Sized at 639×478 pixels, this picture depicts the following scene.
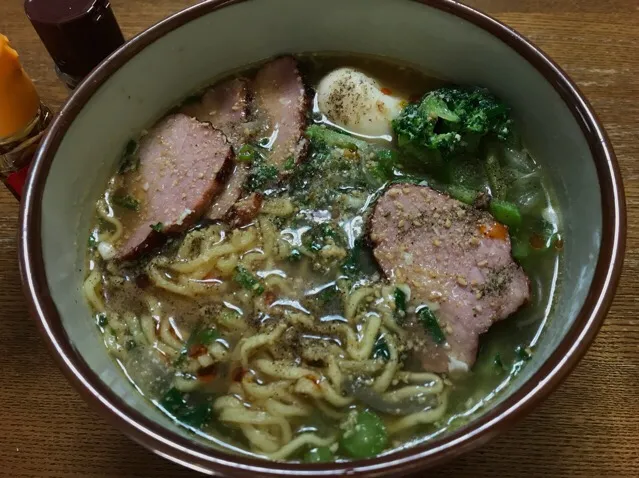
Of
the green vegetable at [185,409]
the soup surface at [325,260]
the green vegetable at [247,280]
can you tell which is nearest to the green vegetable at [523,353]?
the soup surface at [325,260]

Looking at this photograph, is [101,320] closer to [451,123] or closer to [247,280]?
[247,280]

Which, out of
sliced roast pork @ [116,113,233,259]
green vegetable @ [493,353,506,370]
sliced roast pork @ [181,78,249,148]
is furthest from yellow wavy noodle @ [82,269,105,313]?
green vegetable @ [493,353,506,370]

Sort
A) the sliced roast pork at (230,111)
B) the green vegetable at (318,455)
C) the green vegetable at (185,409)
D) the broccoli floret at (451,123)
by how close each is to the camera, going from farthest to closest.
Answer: the sliced roast pork at (230,111)
the broccoli floret at (451,123)
the green vegetable at (185,409)
the green vegetable at (318,455)

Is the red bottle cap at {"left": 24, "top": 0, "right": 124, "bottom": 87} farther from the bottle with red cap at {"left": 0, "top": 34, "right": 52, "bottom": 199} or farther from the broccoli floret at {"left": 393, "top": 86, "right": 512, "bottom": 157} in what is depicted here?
the broccoli floret at {"left": 393, "top": 86, "right": 512, "bottom": 157}

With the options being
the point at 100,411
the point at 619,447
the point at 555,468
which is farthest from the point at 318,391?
the point at 619,447

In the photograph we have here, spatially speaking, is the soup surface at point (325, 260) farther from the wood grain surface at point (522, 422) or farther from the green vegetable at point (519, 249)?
the wood grain surface at point (522, 422)
